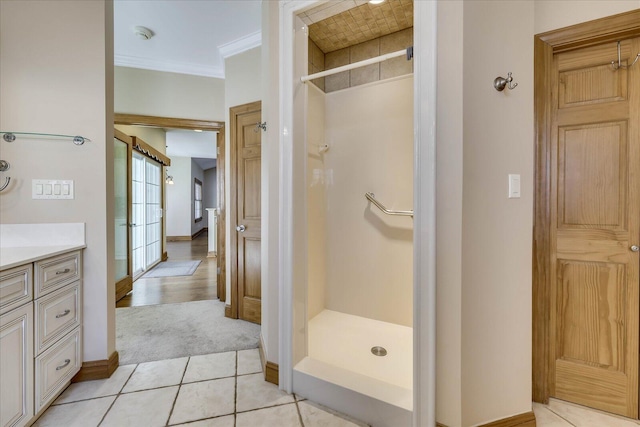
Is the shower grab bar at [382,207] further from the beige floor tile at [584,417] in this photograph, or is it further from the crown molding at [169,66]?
the crown molding at [169,66]

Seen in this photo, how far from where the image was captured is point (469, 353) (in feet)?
3.90

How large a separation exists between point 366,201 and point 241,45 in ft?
6.78

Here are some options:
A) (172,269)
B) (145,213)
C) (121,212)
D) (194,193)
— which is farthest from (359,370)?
(194,193)

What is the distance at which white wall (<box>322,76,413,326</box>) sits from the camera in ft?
7.39

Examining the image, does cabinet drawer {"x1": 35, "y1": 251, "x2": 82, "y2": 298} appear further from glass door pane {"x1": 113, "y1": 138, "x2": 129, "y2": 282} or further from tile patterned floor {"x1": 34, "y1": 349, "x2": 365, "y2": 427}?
glass door pane {"x1": 113, "y1": 138, "x2": 129, "y2": 282}

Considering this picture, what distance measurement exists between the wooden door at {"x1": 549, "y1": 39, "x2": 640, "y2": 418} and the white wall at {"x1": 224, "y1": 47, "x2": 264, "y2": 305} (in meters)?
2.34

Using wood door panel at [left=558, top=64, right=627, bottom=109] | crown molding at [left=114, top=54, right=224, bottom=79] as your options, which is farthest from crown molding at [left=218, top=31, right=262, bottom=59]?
wood door panel at [left=558, top=64, right=627, bottom=109]

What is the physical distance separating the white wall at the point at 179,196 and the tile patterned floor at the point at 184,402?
769 cm

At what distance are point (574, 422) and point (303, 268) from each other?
5.37 feet

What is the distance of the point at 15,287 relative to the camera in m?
1.22

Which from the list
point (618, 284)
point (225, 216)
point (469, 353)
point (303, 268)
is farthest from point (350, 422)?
point (225, 216)

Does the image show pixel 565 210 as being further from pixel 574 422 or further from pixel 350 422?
pixel 350 422

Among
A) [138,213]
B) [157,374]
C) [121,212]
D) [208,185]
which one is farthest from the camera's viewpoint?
[208,185]

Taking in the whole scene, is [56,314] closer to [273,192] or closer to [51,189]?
[51,189]
